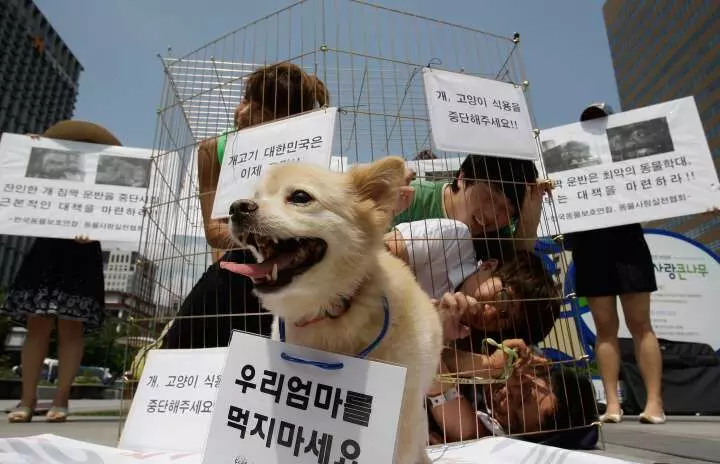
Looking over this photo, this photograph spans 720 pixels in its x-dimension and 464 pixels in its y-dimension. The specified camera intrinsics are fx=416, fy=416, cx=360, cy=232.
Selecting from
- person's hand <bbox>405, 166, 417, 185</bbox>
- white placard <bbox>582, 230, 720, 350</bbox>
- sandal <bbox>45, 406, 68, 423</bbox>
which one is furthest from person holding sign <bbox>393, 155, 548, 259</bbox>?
white placard <bbox>582, 230, 720, 350</bbox>

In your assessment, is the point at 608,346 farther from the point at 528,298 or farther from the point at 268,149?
the point at 268,149

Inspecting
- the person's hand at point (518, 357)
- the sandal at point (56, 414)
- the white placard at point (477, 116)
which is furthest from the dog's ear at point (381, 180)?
the sandal at point (56, 414)

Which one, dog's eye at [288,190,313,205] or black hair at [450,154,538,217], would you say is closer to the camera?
dog's eye at [288,190,313,205]

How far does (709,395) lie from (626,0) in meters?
54.4

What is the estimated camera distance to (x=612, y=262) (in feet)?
10.3

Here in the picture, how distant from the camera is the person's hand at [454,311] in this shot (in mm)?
1987

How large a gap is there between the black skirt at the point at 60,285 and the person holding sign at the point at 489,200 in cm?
254

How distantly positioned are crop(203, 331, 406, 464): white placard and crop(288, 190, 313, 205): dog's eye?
47 centimetres

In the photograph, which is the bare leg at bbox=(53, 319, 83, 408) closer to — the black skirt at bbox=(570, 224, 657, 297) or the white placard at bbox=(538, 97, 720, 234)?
the white placard at bbox=(538, 97, 720, 234)

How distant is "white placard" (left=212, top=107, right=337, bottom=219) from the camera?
1984 mm

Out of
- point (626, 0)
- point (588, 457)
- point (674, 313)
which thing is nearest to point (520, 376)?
point (588, 457)

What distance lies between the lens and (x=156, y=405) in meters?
2.07

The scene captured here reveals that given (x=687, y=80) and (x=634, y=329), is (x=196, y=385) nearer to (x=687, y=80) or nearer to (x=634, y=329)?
(x=634, y=329)

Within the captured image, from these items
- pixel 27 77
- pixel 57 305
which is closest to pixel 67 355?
pixel 57 305
